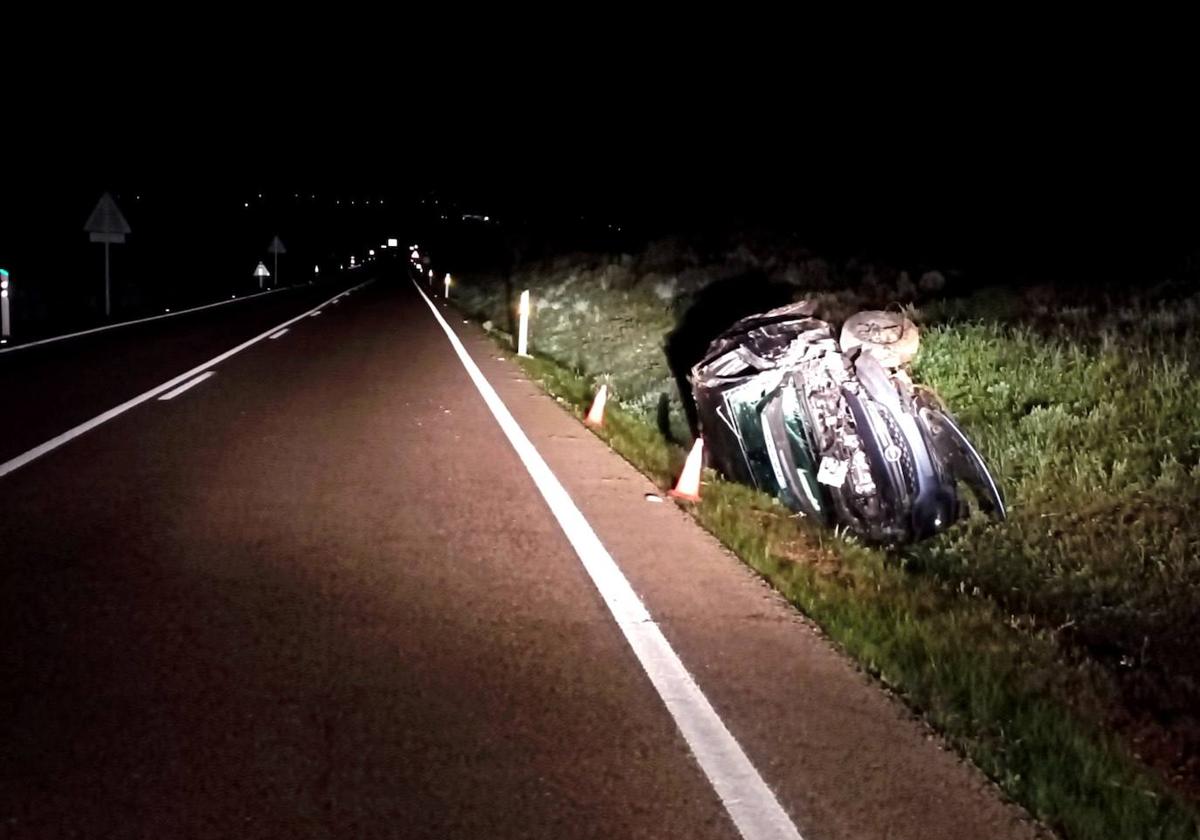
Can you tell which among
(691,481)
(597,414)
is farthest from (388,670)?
(597,414)

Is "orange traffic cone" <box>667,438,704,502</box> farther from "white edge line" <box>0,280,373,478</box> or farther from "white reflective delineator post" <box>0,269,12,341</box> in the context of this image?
"white reflective delineator post" <box>0,269,12,341</box>

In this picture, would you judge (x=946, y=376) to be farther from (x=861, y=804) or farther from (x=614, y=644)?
(x=861, y=804)

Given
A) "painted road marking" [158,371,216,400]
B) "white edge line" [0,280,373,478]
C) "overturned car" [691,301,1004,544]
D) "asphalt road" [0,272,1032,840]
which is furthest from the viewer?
"painted road marking" [158,371,216,400]

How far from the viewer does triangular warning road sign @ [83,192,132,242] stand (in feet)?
97.8

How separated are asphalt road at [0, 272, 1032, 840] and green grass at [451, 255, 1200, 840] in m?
0.35

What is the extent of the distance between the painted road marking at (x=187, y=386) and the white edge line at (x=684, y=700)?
6.95m

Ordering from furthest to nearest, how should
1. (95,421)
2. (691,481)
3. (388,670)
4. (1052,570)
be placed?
(95,421), (691,481), (1052,570), (388,670)

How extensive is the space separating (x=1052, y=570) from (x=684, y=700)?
12.4ft

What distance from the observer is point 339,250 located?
175 m

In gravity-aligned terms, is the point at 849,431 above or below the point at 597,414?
above

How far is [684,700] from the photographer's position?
5.22 m

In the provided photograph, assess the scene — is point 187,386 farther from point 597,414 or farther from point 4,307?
point 4,307

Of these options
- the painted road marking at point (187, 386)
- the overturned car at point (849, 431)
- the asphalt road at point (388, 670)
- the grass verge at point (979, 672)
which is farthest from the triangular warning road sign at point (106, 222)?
the grass verge at point (979, 672)

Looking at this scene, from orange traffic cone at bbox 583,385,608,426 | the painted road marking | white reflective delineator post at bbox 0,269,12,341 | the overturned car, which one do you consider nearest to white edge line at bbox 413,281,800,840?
the overturned car
